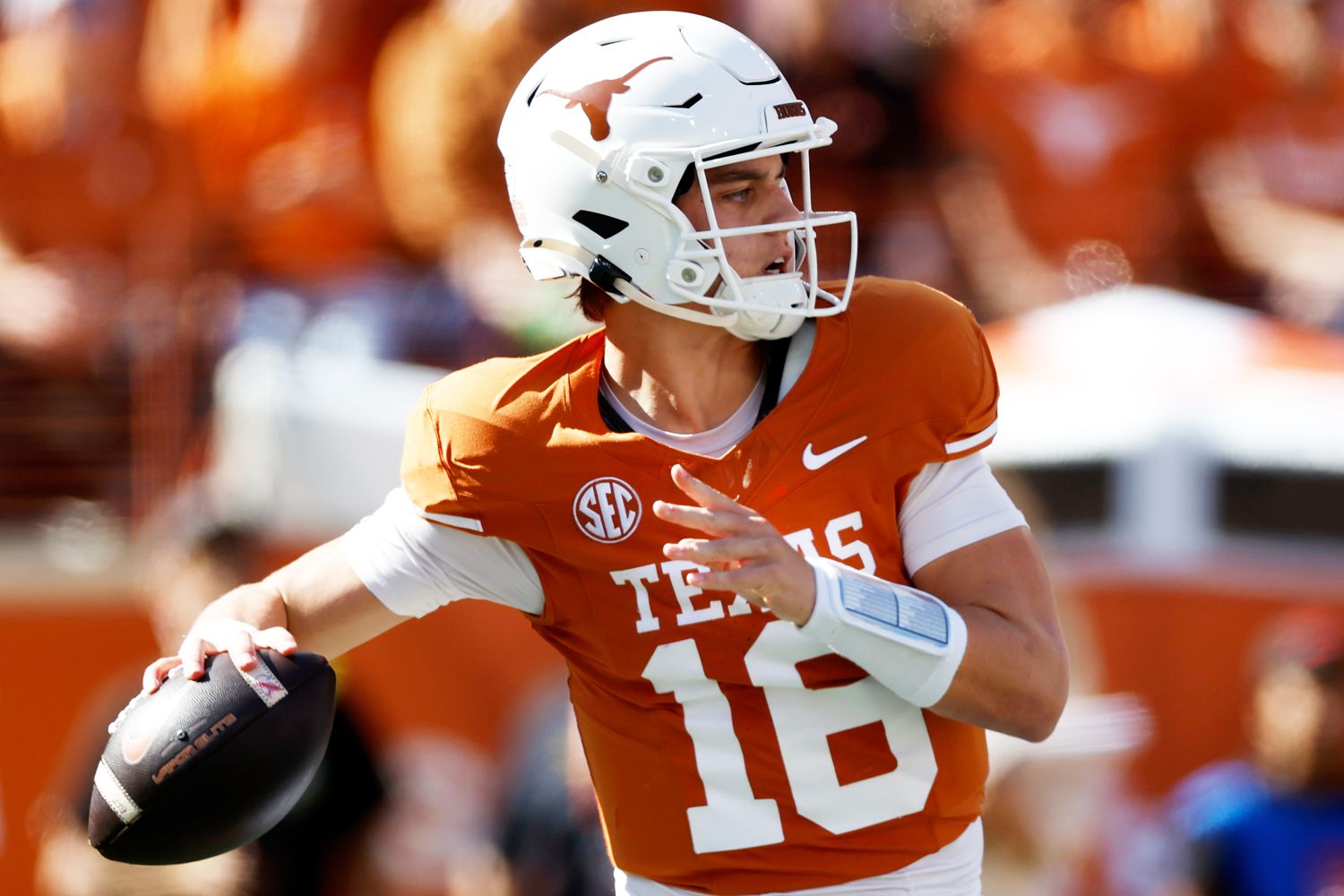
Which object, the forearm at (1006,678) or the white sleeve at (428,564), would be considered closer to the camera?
the forearm at (1006,678)

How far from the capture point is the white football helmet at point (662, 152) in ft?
6.98

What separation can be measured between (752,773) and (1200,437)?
260 centimetres

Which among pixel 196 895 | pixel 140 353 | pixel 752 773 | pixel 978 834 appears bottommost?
pixel 196 895

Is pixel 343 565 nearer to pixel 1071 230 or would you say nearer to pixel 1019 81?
pixel 1071 230

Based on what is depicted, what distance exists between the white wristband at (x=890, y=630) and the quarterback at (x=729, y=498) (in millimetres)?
28

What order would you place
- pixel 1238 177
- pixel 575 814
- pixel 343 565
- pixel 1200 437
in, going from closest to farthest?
1. pixel 343 565
2. pixel 575 814
3. pixel 1200 437
4. pixel 1238 177

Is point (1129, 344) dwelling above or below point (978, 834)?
below

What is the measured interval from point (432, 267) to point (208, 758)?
3.33 metres

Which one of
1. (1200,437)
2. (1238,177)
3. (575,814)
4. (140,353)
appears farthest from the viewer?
(1238,177)

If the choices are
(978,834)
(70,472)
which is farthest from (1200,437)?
(70,472)

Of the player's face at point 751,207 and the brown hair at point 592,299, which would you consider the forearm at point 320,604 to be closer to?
the brown hair at point 592,299

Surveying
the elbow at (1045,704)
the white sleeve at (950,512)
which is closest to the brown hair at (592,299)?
the white sleeve at (950,512)

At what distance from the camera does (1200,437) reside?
14.3 feet

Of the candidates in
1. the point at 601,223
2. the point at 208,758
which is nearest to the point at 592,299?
the point at 601,223
